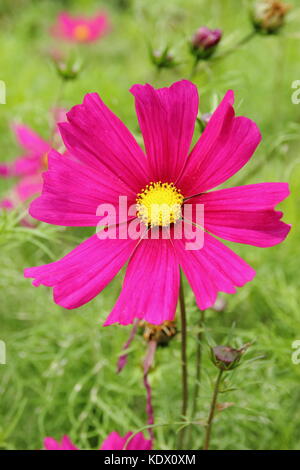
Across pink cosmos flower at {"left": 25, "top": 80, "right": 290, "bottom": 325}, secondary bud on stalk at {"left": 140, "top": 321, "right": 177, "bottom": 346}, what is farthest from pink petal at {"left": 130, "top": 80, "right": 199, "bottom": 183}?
secondary bud on stalk at {"left": 140, "top": 321, "right": 177, "bottom": 346}

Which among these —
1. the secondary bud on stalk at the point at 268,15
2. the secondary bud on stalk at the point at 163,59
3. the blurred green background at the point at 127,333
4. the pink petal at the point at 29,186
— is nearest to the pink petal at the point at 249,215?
the blurred green background at the point at 127,333

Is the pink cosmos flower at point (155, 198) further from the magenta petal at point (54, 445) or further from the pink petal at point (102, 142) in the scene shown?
the magenta petal at point (54, 445)

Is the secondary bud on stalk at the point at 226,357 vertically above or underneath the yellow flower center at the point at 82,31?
underneath

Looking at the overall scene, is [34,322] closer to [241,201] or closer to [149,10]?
[241,201]

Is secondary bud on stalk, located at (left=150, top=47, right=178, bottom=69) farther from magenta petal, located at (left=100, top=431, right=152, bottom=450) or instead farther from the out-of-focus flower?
magenta petal, located at (left=100, top=431, right=152, bottom=450)

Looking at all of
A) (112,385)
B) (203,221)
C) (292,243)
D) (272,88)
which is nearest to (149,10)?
(272,88)

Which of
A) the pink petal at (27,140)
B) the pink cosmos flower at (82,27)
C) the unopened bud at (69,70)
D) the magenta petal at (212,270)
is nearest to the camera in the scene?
the magenta petal at (212,270)

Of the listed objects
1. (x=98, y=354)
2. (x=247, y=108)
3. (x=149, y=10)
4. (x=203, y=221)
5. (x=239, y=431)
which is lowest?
(x=239, y=431)
